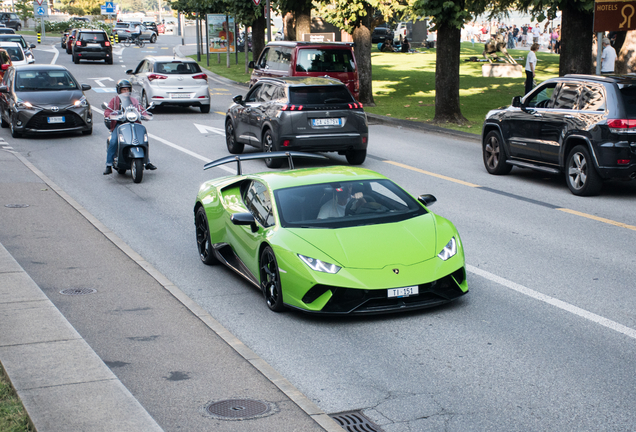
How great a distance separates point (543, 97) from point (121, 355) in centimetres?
1034

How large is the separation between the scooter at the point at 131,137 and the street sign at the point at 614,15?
10.4m

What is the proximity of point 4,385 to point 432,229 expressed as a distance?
399 cm

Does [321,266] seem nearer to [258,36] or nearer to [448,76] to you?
[448,76]

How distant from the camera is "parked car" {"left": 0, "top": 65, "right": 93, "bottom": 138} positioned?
20.2 meters

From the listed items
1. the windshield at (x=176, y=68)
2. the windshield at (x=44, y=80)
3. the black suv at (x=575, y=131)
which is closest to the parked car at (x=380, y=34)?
the windshield at (x=176, y=68)

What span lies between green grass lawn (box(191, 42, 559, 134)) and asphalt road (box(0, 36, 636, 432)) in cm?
1040

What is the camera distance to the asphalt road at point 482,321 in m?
5.43

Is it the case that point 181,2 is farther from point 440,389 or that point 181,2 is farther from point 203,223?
point 440,389

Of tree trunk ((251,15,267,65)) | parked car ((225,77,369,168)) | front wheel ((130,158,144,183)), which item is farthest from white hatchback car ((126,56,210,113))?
tree trunk ((251,15,267,65))

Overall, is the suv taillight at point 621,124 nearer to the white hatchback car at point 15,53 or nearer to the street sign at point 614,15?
the street sign at point 614,15

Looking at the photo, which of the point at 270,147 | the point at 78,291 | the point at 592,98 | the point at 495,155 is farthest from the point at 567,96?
the point at 78,291


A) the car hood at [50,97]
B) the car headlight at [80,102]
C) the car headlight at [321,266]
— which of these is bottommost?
the car headlight at [321,266]

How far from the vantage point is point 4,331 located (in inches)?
257

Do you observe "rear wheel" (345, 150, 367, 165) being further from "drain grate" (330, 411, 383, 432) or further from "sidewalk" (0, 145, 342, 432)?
"drain grate" (330, 411, 383, 432)
